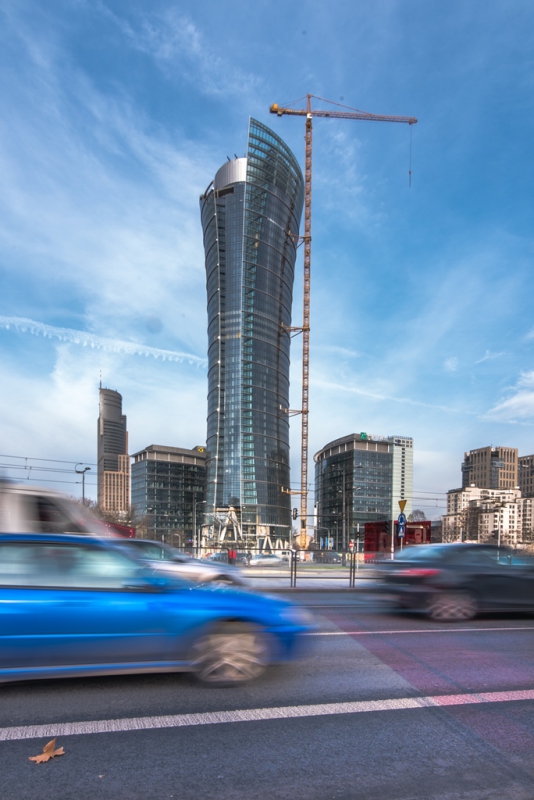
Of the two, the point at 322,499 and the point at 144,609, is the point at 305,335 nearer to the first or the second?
the point at 322,499

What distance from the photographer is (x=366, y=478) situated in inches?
5438

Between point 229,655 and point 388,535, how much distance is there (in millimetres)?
37560

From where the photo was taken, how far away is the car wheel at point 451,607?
9.80 metres

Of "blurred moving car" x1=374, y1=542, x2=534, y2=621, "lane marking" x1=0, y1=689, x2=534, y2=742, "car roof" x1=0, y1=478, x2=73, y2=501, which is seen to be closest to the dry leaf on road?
"lane marking" x1=0, y1=689, x2=534, y2=742

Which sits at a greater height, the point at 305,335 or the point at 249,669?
the point at 305,335

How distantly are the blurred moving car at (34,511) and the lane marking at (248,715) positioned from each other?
8.66m

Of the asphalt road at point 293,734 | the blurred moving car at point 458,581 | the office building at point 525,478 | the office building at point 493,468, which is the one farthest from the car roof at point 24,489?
the office building at point 493,468

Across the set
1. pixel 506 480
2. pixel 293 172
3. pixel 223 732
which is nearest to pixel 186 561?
pixel 223 732

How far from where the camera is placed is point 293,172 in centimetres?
13012

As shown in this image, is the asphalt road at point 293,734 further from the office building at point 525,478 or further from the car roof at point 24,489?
the office building at point 525,478

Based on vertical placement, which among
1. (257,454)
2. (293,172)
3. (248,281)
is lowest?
(257,454)

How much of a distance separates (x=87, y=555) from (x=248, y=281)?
379 ft

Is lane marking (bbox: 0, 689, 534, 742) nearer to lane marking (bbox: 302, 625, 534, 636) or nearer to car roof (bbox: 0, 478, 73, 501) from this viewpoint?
lane marking (bbox: 302, 625, 534, 636)

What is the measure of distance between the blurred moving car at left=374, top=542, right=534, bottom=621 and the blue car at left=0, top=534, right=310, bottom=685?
4.76m
